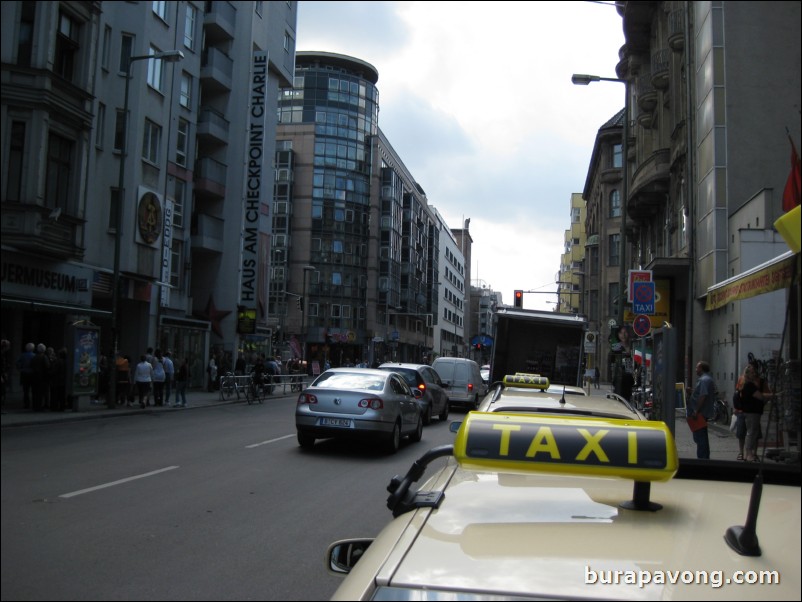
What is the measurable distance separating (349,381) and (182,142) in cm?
2265

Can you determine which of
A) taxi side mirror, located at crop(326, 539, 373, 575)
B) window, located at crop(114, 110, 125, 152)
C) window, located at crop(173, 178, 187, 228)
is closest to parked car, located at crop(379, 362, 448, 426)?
window, located at crop(114, 110, 125, 152)

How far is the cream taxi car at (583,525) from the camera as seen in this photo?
1.54 metres

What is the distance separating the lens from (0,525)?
23.6 ft

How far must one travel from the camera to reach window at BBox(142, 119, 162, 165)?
1147 inches

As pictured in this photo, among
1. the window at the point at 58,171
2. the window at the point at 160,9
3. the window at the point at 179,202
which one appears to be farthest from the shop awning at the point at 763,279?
the window at the point at 179,202

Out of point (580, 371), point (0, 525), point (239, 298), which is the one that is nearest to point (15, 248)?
point (0, 525)

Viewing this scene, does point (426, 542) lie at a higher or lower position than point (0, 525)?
higher

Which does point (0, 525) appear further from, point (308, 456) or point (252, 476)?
point (308, 456)

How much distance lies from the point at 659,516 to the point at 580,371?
18.7 metres

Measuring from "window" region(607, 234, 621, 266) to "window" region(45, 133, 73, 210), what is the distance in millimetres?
41503

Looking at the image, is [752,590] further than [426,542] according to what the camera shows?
No

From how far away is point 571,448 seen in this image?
206 centimetres

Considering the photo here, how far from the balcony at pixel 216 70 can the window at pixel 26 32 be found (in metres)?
19.4

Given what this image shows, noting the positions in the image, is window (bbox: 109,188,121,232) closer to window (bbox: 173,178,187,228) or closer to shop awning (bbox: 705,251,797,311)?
window (bbox: 173,178,187,228)
